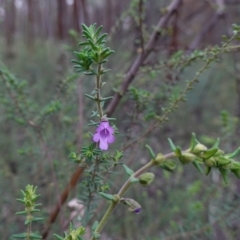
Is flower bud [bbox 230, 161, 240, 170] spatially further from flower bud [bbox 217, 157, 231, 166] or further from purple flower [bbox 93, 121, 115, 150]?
purple flower [bbox 93, 121, 115, 150]

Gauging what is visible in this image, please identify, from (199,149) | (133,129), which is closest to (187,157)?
(199,149)

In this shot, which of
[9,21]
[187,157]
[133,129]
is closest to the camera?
[187,157]

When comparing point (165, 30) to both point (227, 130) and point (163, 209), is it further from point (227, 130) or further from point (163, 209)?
point (163, 209)

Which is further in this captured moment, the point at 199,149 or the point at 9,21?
the point at 9,21

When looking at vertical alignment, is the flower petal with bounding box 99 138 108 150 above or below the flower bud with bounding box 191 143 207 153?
above

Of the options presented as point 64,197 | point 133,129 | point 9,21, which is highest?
point 9,21

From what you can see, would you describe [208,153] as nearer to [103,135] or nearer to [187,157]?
[187,157]

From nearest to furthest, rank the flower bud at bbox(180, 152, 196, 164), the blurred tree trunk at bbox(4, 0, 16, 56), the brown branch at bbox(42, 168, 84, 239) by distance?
the flower bud at bbox(180, 152, 196, 164) < the brown branch at bbox(42, 168, 84, 239) < the blurred tree trunk at bbox(4, 0, 16, 56)

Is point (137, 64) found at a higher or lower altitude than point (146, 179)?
higher

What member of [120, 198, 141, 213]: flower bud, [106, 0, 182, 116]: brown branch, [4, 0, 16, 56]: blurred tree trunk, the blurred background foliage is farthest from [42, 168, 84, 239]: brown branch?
[4, 0, 16, 56]: blurred tree trunk

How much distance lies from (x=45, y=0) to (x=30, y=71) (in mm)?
534

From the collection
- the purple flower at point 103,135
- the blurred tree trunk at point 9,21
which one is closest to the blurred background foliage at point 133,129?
the blurred tree trunk at point 9,21

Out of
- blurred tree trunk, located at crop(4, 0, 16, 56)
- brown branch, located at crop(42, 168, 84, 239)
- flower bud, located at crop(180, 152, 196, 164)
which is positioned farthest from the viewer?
blurred tree trunk, located at crop(4, 0, 16, 56)

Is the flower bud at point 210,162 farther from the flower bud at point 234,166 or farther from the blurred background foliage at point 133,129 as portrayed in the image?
the blurred background foliage at point 133,129
